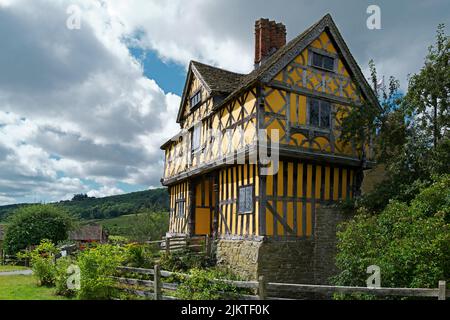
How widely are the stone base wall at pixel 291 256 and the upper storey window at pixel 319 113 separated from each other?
3002 millimetres

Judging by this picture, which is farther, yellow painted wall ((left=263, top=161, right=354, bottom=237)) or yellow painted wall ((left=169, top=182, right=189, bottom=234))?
yellow painted wall ((left=169, top=182, right=189, bottom=234))

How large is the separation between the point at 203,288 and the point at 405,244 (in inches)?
180

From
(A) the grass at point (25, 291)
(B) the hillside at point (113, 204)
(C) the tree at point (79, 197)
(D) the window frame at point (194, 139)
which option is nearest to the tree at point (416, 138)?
(D) the window frame at point (194, 139)

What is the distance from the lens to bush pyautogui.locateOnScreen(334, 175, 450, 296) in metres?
8.27

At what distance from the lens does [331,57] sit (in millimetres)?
14844

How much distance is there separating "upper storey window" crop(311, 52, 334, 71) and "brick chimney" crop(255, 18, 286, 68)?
10.9 ft

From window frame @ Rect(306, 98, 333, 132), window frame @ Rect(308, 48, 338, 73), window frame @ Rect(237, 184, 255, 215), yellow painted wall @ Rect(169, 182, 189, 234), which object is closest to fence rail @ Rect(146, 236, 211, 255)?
window frame @ Rect(237, 184, 255, 215)

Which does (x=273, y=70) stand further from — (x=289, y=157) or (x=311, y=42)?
(x=289, y=157)

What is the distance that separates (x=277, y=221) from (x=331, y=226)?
7.14 feet

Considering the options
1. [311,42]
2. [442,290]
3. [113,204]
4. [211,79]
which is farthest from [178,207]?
[113,204]

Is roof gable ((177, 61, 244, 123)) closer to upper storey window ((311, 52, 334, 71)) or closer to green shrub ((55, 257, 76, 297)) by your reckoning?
upper storey window ((311, 52, 334, 71))
